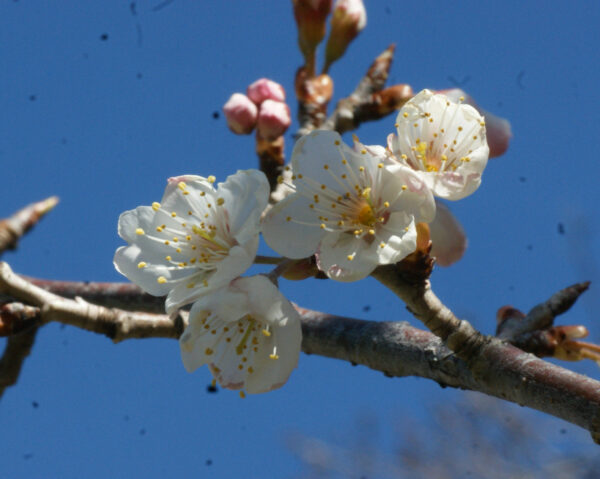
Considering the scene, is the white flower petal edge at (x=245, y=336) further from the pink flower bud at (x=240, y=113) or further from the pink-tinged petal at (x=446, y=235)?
the pink flower bud at (x=240, y=113)

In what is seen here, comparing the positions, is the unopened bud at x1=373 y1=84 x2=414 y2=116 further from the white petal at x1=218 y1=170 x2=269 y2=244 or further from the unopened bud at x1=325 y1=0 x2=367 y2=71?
the white petal at x1=218 y1=170 x2=269 y2=244

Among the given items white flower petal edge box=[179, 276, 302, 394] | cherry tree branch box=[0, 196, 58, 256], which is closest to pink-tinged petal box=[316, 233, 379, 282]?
white flower petal edge box=[179, 276, 302, 394]

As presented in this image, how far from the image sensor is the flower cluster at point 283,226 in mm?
1482

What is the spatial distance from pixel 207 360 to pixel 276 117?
1.17 m

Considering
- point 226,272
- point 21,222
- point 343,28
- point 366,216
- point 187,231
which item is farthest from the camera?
point 343,28

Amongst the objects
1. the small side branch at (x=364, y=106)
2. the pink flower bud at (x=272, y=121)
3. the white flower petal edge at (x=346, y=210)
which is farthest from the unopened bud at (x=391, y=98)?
the white flower petal edge at (x=346, y=210)

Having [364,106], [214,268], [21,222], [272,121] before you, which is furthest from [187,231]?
[364,106]

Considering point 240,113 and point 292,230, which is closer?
point 292,230

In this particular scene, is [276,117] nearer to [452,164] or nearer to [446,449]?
[452,164]

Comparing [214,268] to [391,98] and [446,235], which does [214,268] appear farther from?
[391,98]

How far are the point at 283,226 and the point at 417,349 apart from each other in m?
0.48

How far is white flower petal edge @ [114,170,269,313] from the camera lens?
1528mm

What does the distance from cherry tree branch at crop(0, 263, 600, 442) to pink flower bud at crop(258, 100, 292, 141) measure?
66 cm

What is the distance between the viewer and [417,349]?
1.75 m
